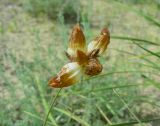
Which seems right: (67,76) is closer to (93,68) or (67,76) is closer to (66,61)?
(93,68)

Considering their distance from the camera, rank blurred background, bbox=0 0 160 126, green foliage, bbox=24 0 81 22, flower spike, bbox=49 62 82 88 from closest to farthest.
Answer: flower spike, bbox=49 62 82 88, blurred background, bbox=0 0 160 126, green foliage, bbox=24 0 81 22

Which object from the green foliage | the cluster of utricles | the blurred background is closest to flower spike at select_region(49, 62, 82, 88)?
the cluster of utricles

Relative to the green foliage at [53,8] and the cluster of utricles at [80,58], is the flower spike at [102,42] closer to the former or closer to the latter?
the cluster of utricles at [80,58]

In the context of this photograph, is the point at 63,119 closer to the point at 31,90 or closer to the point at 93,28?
the point at 31,90

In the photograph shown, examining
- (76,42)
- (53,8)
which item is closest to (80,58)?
(76,42)

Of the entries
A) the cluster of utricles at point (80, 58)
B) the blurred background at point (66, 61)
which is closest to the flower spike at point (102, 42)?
the cluster of utricles at point (80, 58)

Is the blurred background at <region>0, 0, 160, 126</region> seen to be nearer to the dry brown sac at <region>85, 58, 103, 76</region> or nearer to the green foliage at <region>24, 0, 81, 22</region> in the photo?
the green foliage at <region>24, 0, 81, 22</region>

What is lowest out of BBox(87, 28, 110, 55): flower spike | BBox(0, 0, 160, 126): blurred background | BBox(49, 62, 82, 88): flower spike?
BBox(0, 0, 160, 126): blurred background
